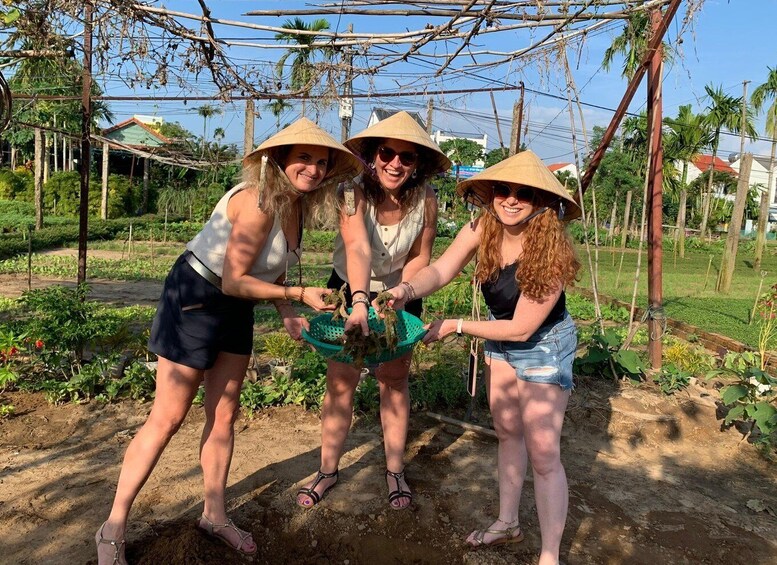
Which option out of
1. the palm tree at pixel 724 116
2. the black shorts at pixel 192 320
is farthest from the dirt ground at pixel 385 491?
the palm tree at pixel 724 116

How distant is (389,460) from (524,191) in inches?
56.9

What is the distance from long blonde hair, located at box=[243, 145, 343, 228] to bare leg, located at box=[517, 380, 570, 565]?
103 centimetres

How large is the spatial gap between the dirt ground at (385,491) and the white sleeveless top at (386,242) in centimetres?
108

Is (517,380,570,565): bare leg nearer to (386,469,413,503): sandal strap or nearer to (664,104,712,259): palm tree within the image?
(386,469,413,503): sandal strap

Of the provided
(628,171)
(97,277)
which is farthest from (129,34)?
(628,171)

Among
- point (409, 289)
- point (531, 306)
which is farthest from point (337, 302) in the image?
point (531, 306)

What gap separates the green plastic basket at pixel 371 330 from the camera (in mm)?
2318

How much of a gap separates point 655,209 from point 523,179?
3.03 meters

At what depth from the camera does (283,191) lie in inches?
86.2

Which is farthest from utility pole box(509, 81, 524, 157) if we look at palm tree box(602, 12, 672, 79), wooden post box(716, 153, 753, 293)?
wooden post box(716, 153, 753, 293)

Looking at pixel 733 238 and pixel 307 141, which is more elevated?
pixel 307 141

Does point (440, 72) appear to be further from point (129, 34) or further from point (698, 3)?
point (129, 34)

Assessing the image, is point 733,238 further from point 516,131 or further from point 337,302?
point 337,302

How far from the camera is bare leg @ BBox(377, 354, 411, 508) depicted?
280 centimetres
